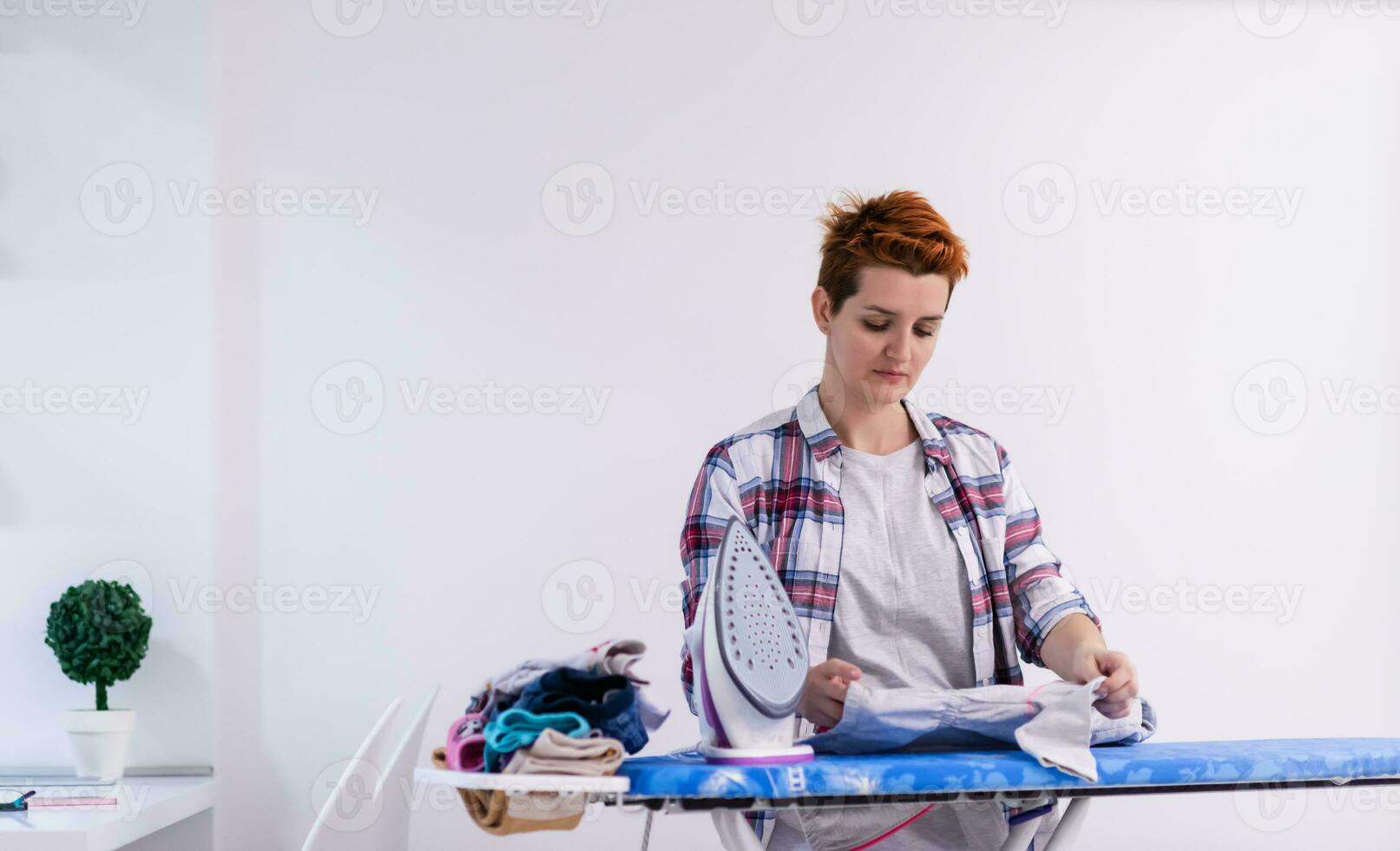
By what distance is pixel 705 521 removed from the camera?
1.58m

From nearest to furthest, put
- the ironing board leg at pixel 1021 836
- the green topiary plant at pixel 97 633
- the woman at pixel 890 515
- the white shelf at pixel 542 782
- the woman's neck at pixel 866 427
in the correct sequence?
1. the white shelf at pixel 542 782
2. the ironing board leg at pixel 1021 836
3. the woman at pixel 890 515
4. the woman's neck at pixel 866 427
5. the green topiary plant at pixel 97 633

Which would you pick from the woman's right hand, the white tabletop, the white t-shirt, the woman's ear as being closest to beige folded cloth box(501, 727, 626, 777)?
the woman's right hand

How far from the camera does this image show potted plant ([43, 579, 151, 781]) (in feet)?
9.06

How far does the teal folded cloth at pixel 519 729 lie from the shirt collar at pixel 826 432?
2.05 feet

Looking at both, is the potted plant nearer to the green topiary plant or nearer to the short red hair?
the green topiary plant

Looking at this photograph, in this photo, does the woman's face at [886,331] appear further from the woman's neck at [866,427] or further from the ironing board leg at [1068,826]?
the ironing board leg at [1068,826]

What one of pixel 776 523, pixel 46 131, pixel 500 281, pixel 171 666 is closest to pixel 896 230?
pixel 776 523

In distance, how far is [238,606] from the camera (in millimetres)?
3002

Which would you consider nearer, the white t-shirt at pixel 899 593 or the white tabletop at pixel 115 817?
the white t-shirt at pixel 899 593

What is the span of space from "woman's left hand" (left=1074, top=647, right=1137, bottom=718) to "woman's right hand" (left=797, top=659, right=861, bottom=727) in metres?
0.30

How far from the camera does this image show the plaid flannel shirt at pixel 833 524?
1588 millimetres

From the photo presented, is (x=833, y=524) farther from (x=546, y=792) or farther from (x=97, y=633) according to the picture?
(x=97, y=633)

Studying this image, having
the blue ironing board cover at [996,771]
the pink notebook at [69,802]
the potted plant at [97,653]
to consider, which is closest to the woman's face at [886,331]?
the blue ironing board cover at [996,771]

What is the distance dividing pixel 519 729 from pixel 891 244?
84cm
